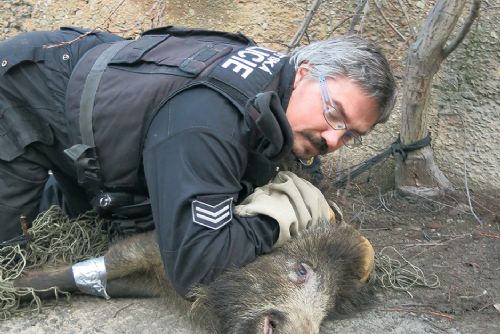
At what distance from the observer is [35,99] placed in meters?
2.67

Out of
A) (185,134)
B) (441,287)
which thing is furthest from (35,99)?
Result: (441,287)

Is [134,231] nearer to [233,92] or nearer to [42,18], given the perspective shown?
[233,92]

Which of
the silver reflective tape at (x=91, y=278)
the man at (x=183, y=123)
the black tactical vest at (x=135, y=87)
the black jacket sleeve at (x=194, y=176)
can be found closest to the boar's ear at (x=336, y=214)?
the man at (x=183, y=123)

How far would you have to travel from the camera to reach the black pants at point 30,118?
2.63m

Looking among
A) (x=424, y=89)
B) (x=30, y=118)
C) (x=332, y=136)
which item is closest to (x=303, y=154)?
(x=332, y=136)

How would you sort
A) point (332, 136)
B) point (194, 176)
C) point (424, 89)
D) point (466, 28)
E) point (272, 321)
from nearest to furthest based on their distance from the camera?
point (194, 176) → point (272, 321) → point (332, 136) → point (466, 28) → point (424, 89)

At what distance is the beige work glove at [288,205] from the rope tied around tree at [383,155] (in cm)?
97

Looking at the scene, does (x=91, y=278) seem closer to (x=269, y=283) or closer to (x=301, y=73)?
(x=269, y=283)

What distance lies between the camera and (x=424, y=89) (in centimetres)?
351

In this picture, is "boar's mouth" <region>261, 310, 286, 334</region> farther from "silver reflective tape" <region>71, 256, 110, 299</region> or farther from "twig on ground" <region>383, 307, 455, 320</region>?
"silver reflective tape" <region>71, 256, 110, 299</region>

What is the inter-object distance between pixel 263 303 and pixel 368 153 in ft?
6.31

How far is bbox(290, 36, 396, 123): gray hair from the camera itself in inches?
94.2

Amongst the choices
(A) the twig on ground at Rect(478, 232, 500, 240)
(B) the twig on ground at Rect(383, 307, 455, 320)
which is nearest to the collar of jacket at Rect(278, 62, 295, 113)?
(B) the twig on ground at Rect(383, 307, 455, 320)

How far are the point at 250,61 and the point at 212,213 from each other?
601 mm
